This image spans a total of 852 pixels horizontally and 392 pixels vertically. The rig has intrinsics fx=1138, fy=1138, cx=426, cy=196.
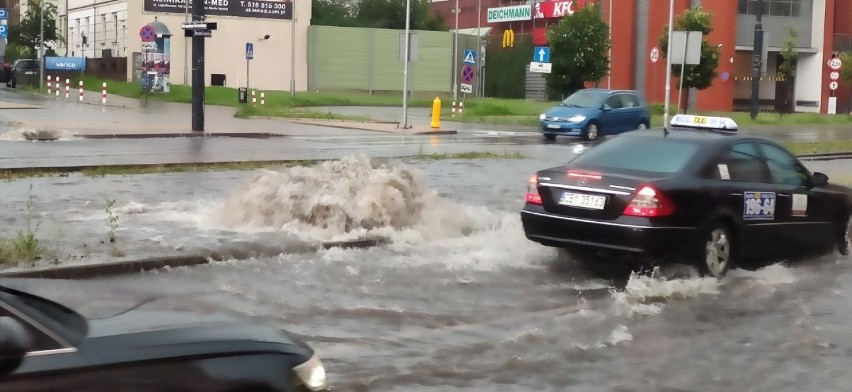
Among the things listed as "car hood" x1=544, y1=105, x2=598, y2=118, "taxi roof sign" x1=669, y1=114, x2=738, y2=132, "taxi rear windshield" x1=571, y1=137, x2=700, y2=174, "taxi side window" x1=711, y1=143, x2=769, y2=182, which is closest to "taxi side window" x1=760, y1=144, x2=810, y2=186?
"taxi side window" x1=711, y1=143, x2=769, y2=182

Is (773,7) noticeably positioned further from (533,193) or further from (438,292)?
(438,292)

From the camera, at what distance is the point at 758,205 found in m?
10.7

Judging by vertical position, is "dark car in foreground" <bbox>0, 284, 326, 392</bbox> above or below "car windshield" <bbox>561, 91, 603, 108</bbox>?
below

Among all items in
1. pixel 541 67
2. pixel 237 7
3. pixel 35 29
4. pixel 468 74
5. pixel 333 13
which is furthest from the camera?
pixel 333 13

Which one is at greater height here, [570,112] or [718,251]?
[570,112]

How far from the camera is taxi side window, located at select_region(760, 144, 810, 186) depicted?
36.8 ft

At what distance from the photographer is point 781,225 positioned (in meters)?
11.1

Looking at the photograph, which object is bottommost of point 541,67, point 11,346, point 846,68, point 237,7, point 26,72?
point 11,346

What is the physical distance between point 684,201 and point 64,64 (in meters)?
65.1

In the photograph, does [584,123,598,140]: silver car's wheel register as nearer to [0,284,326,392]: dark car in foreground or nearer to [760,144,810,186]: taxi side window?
[760,144,810,186]: taxi side window

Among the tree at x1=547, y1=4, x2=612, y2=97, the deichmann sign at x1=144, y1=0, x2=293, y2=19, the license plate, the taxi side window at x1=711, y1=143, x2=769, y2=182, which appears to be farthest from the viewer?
the deichmann sign at x1=144, y1=0, x2=293, y2=19

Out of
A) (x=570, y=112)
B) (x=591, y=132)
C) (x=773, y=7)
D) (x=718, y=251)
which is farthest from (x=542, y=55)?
(x=718, y=251)

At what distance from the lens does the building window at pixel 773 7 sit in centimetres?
Result: 6969

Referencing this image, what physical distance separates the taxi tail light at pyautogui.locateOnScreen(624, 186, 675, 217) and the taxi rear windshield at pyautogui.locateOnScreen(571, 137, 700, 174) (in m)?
A: 0.45
